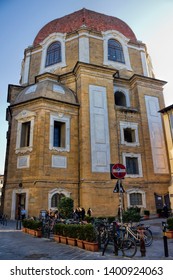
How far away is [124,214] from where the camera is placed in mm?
12938

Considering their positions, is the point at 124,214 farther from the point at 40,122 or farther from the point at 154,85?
the point at 154,85

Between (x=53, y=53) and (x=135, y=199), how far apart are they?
765 inches

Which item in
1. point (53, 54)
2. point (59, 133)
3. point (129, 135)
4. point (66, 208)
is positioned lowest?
point (66, 208)

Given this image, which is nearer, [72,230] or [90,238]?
[90,238]

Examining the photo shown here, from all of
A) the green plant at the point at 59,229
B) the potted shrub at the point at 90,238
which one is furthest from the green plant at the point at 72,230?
the potted shrub at the point at 90,238

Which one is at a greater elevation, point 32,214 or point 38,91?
point 38,91

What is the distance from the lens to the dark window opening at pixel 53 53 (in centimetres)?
2584

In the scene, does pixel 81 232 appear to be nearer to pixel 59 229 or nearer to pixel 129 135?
pixel 59 229

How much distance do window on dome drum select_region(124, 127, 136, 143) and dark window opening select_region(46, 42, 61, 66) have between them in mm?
11850

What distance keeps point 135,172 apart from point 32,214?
32.1 ft

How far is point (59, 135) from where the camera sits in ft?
65.2

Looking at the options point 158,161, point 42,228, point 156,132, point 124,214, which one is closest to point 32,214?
point 42,228

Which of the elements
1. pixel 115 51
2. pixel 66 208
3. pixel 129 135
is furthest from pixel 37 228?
pixel 115 51
